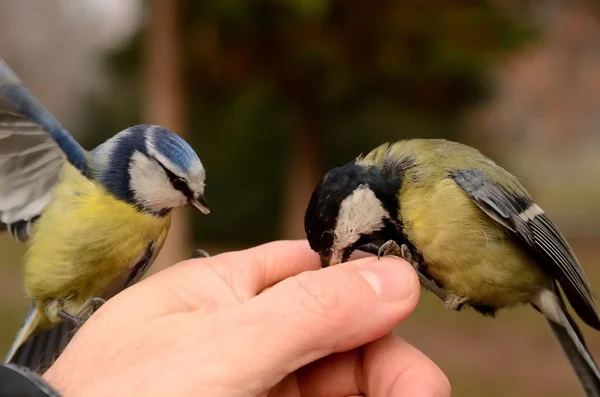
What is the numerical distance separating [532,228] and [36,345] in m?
1.01

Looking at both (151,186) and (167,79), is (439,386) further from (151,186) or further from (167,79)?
(167,79)

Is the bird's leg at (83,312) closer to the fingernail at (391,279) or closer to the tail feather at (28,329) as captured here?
the tail feather at (28,329)

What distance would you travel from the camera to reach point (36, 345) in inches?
46.1

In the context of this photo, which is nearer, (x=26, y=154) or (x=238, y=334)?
(x=238, y=334)

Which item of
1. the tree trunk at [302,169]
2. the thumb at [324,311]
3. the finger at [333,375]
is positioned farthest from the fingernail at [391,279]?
the tree trunk at [302,169]

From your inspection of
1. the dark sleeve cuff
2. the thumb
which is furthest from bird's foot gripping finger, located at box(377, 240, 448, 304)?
the dark sleeve cuff

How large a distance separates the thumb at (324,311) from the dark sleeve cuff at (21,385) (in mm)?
258

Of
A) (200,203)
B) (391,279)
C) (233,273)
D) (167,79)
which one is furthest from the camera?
(167,79)

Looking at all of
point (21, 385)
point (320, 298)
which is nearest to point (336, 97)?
point (320, 298)

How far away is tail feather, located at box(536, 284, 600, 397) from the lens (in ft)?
3.73

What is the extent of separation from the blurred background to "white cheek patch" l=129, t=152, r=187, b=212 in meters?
1.14

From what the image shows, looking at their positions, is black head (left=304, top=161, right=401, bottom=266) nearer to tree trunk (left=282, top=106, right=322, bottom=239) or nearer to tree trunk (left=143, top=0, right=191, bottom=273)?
tree trunk (left=143, top=0, right=191, bottom=273)

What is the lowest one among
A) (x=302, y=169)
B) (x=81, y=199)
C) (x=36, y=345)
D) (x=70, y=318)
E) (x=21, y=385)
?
(x=302, y=169)

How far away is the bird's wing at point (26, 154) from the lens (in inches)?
Result: 39.8
